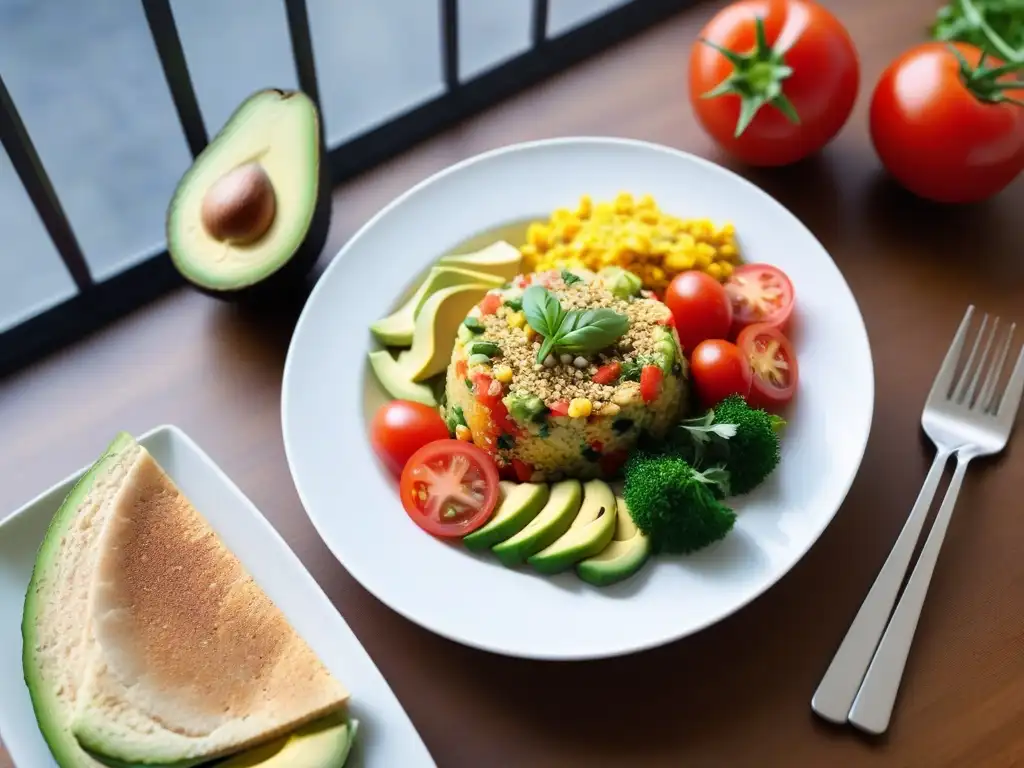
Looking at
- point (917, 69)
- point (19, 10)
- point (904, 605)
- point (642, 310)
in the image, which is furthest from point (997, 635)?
point (19, 10)

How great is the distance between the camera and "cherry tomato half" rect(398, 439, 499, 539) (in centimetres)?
132

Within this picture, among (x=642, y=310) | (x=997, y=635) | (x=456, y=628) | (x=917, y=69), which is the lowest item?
(x=997, y=635)

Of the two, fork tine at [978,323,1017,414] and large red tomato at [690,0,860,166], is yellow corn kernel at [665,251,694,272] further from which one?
fork tine at [978,323,1017,414]

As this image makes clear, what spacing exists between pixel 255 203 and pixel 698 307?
693 mm

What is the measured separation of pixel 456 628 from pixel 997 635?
2.54ft

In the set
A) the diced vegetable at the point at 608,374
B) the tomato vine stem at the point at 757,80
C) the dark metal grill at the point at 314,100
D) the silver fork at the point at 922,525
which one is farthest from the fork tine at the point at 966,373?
the dark metal grill at the point at 314,100

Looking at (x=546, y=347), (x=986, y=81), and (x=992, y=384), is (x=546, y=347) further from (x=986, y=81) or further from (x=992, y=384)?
(x=986, y=81)

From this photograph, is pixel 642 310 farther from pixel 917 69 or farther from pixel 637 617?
pixel 917 69

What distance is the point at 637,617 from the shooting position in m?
1.23

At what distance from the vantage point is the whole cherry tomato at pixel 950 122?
5.24ft

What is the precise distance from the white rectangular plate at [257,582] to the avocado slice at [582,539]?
256 millimetres

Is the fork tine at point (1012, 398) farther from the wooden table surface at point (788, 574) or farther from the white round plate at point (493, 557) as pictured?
the white round plate at point (493, 557)

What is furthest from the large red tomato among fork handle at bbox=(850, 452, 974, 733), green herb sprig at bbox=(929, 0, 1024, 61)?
fork handle at bbox=(850, 452, 974, 733)

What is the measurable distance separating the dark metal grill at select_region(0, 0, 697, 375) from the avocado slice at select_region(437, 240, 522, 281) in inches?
16.1
